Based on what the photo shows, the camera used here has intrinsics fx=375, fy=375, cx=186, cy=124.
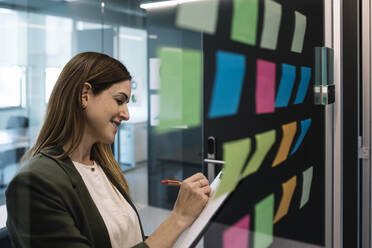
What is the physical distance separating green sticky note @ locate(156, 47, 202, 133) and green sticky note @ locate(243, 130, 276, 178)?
1.30 feet

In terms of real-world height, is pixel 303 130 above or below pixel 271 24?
below

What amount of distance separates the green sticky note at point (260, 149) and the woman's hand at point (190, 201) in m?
0.31

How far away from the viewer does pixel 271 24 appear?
0.95 metres

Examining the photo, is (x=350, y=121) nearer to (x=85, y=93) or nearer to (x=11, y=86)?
(x=85, y=93)

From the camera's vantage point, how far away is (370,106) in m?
1.46

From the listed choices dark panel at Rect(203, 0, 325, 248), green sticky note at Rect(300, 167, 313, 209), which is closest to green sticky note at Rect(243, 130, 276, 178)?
dark panel at Rect(203, 0, 325, 248)

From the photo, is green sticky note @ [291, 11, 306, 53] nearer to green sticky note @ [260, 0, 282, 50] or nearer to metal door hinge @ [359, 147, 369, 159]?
green sticky note @ [260, 0, 282, 50]

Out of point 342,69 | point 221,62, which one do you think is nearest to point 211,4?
point 221,62

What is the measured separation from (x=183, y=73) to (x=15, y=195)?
3.47 feet

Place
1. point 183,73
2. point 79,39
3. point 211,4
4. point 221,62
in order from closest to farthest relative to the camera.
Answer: point 79,39
point 221,62
point 211,4
point 183,73

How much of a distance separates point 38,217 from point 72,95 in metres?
0.20

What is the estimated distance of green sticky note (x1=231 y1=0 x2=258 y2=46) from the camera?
969 millimetres

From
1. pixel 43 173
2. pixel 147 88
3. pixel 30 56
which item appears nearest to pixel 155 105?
pixel 147 88

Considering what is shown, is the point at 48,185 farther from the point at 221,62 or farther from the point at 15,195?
the point at 221,62
